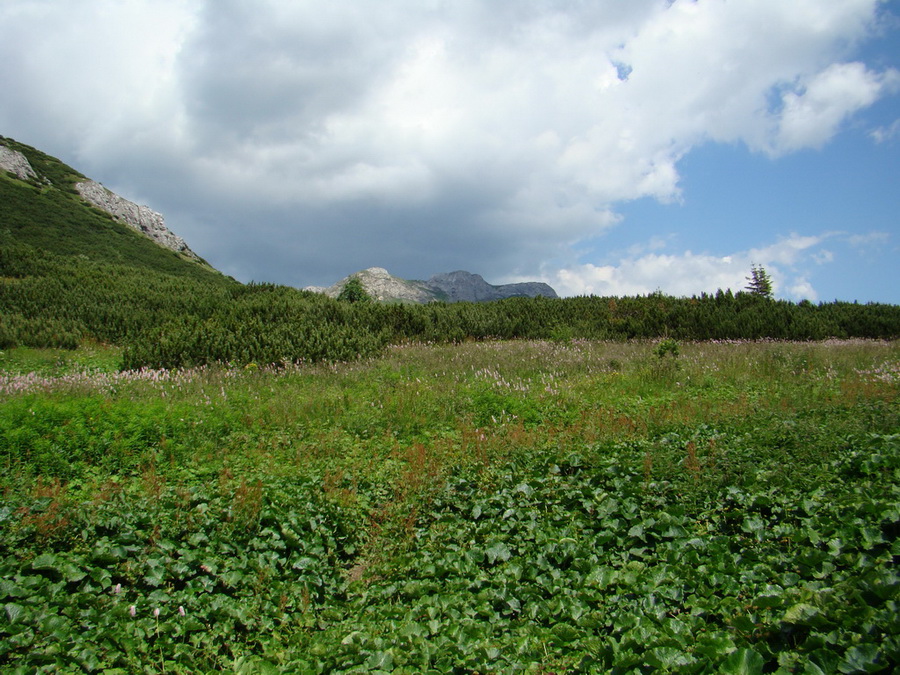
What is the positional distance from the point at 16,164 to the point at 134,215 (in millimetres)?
16075

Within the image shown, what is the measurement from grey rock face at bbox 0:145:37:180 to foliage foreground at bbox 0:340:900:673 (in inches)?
3154

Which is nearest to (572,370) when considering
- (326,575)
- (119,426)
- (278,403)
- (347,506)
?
(278,403)

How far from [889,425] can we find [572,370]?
6.73 meters

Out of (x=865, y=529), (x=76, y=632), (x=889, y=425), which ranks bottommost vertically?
(x=76, y=632)

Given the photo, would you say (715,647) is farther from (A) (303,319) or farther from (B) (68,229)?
(B) (68,229)

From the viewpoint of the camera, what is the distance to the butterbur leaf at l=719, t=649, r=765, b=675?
8.31 ft

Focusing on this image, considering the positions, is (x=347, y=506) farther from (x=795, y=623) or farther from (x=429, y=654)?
(x=795, y=623)

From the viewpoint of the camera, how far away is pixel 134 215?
262ft

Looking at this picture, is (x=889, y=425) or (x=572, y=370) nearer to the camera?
(x=889, y=425)

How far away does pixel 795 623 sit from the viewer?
113 inches

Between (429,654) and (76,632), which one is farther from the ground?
(429,654)

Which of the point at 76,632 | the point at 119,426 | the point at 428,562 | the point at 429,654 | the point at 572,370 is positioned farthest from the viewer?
the point at 572,370

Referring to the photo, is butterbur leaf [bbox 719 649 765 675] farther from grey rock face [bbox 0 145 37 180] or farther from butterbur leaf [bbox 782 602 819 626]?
grey rock face [bbox 0 145 37 180]

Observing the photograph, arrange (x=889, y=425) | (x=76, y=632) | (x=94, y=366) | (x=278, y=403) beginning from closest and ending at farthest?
(x=76, y=632)
(x=889, y=425)
(x=278, y=403)
(x=94, y=366)
